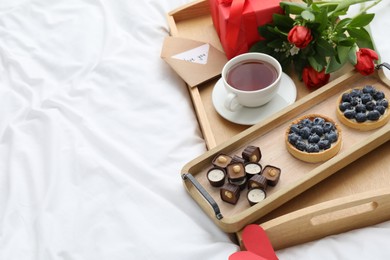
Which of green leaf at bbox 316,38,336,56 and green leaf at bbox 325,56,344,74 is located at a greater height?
green leaf at bbox 316,38,336,56

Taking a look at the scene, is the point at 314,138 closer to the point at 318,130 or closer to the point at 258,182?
the point at 318,130

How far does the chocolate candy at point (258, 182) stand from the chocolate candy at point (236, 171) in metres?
0.02

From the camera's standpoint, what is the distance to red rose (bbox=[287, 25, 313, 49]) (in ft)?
2.74

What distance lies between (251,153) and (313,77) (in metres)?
0.22

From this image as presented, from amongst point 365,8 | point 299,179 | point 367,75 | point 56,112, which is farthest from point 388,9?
point 56,112

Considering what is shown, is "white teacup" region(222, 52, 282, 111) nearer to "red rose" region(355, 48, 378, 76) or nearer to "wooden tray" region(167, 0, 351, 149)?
"wooden tray" region(167, 0, 351, 149)

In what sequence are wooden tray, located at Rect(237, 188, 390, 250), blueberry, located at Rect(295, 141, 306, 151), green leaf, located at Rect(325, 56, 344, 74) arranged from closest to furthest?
wooden tray, located at Rect(237, 188, 390, 250) < blueberry, located at Rect(295, 141, 306, 151) < green leaf, located at Rect(325, 56, 344, 74)

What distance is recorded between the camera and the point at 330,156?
752mm

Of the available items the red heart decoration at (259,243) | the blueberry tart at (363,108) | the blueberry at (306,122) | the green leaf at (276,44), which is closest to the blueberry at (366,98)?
the blueberry tart at (363,108)

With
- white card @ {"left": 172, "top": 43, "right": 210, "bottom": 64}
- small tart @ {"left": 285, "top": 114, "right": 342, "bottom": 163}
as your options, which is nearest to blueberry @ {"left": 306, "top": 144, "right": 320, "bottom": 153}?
small tart @ {"left": 285, "top": 114, "right": 342, "bottom": 163}

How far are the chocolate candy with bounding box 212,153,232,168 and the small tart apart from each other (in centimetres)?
11

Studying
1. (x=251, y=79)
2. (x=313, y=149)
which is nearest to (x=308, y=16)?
(x=251, y=79)

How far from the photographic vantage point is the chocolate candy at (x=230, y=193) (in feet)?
2.31

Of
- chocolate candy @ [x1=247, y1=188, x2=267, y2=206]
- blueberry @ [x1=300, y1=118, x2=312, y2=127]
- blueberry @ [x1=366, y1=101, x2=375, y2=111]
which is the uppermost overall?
blueberry @ [x1=366, y1=101, x2=375, y2=111]
